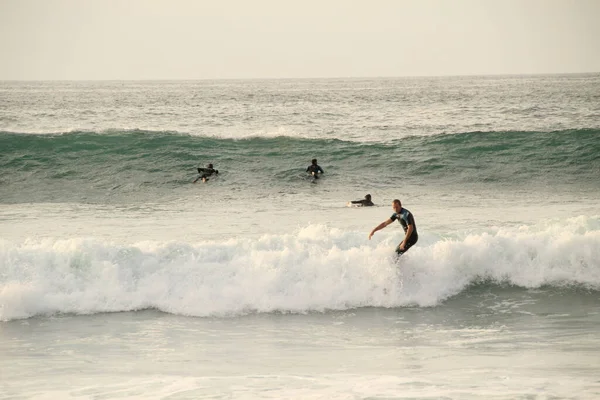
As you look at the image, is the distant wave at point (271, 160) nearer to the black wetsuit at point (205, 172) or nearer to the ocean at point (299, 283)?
the ocean at point (299, 283)

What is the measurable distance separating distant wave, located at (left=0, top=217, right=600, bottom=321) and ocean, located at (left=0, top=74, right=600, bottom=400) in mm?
35

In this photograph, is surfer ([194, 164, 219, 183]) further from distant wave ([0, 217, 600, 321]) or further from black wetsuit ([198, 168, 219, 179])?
distant wave ([0, 217, 600, 321])

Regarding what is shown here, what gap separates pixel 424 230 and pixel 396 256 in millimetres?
2920

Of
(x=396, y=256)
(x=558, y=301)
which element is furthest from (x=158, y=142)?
(x=558, y=301)

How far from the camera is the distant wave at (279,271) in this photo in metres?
12.6

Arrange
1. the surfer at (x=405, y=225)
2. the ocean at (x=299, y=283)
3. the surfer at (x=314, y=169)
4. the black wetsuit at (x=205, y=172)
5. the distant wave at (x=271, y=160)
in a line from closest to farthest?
1. the ocean at (x=299, y=283)
2. the surfer at (x=405, y=225)
3. the distant wave at (x=271, y=160)
4. the black wetsuit at (x=205, y=172)
5. the surfer at (x=314, y=169)

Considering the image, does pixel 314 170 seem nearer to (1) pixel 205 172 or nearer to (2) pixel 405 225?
(1) pixel 205 172

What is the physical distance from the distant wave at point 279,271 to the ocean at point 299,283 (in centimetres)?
4

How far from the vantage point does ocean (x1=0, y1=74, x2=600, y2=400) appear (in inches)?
357

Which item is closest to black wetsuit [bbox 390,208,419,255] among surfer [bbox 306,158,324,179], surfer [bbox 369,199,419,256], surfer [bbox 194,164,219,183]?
surfer [bbox 369,199,419,256]

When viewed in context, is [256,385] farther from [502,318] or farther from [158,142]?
[158,142]

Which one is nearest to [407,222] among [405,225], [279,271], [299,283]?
[405,225]

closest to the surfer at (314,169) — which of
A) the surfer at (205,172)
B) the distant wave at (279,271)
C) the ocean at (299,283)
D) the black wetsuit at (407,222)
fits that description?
the ocean at (299,283)

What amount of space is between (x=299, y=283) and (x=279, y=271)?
0.51 metres
